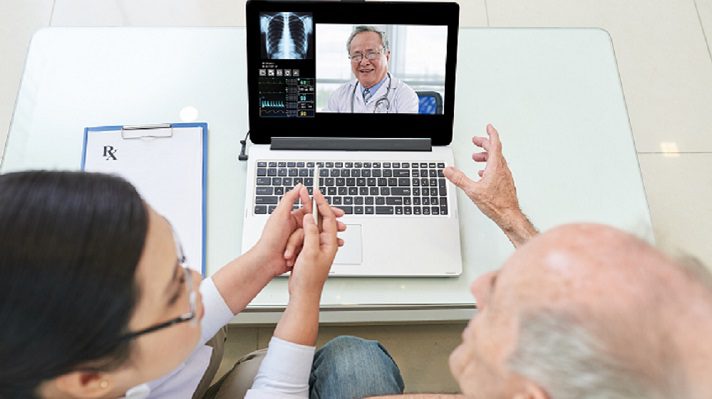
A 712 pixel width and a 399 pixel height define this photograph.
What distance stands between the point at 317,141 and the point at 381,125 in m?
0.13

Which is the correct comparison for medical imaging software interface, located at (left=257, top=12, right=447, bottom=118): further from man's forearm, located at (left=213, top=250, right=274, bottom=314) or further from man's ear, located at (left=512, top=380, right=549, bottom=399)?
man's ear, located at (left=512, top=380, right=549, bottom=399)

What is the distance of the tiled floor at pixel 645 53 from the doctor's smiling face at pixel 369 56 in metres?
0.88

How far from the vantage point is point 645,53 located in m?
2.26

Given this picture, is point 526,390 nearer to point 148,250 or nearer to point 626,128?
point 148,250

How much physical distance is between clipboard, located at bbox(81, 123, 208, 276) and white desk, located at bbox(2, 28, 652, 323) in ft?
0.09

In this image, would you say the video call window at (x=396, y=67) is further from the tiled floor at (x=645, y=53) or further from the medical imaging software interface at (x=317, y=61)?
the tiled floor at (x=645, y=53)

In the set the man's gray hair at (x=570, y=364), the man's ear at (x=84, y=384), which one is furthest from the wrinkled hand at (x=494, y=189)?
the man's ear at (x=84, y=384)

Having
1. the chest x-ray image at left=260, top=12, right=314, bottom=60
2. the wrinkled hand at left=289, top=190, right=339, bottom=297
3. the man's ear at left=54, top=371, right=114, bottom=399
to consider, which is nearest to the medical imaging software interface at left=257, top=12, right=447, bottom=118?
the chest x-ray image at left=260, top=12, right=314, bottom=60

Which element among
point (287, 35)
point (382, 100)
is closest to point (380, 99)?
point (382, 100)

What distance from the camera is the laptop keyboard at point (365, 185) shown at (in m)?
1.24

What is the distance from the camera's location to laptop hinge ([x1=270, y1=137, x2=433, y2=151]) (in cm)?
128

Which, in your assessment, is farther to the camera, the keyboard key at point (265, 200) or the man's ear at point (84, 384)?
→ the keyboard key at point (265, 200)

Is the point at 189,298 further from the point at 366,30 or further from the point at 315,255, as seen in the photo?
the point at 366,30

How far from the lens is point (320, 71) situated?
1227 millimetres
